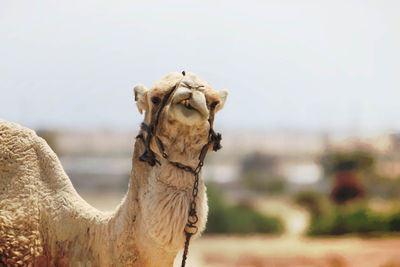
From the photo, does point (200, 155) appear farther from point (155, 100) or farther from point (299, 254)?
point (299, 254)

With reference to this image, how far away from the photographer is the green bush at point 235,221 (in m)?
26.2

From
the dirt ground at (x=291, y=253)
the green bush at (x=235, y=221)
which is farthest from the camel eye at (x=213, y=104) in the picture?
the green bush at (x=235, y=221)

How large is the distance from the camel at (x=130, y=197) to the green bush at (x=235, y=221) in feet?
73.2

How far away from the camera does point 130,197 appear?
3285 mm

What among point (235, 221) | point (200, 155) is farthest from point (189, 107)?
point (235, 221)

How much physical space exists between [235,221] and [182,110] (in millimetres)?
24016

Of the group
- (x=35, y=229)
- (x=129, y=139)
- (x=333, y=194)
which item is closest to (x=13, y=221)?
(x=35, y=229)

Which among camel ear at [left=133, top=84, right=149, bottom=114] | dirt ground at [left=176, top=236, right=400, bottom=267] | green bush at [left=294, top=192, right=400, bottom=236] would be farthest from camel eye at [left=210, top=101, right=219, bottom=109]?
green bush at [left=294, top=192, right=400, bottom=236]

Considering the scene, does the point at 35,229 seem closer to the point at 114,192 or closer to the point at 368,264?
the point at 368,264

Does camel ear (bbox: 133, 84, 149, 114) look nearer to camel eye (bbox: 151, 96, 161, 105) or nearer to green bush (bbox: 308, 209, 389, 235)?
camel eye (bbox: 151, 96, 161, 105)

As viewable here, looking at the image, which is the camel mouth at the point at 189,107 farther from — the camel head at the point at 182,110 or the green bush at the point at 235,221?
the green bush at the point at 235,221

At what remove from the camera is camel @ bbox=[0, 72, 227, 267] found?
9.85 feet

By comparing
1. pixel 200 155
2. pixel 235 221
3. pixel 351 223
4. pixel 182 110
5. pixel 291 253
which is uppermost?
pixel 182 110

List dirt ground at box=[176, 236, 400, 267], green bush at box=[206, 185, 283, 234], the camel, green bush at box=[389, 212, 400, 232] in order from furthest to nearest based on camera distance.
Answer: green bush at box=[206, 185, 283, 234]
green bush at box=[389, 212, 400, 232]
dirt ground at box=[176, 236, 400, 267]
the camel
